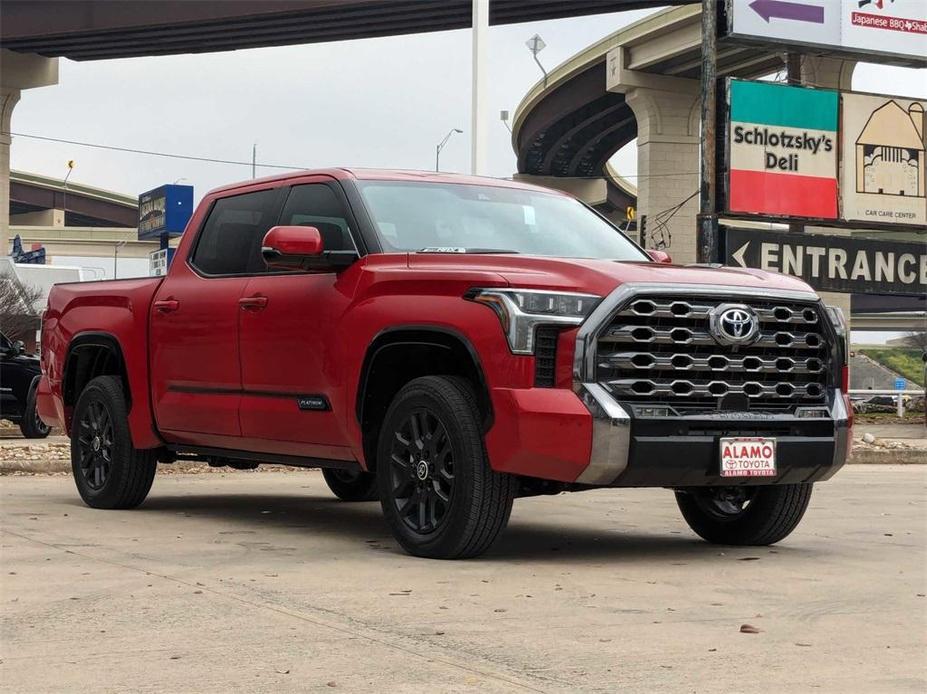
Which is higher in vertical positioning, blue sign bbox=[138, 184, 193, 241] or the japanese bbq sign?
blue sign bbox=[138, 184, 193, 241]

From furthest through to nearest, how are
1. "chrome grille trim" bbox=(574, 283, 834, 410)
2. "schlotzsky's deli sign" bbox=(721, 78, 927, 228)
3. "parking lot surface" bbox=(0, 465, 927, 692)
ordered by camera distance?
"schlotzsky's deli sign" bbox=(721, 78, 927, 228) < "chrome grille trim" bbox=(574, 283, 834, 410) < "parking lot surface" bbox=(0, 465, 927, 692)

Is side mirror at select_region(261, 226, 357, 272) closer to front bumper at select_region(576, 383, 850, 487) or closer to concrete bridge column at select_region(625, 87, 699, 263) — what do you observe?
front bumper at select_region(576, 383, 850, 487)

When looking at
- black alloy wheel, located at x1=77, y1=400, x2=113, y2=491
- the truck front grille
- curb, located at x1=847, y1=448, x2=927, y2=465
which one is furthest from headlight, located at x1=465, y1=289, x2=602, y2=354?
curb, located at x1=847, y1=448, x2=927, y2=465

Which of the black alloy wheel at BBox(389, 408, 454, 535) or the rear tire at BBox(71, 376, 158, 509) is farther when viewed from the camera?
the rear tire at BBox(71, 376, 158, 509)

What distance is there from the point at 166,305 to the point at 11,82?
1857 inches

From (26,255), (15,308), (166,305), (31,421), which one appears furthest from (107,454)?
(26,255)

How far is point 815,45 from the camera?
105 ft

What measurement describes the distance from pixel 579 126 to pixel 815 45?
133ft

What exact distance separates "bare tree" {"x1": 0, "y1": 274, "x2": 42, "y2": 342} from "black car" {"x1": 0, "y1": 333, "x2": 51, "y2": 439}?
2970 centimetres

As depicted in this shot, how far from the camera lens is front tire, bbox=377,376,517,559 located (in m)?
7.41

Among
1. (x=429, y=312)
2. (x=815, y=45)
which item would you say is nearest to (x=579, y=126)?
(x=815, y=45)

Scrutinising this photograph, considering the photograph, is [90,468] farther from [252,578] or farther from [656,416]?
[656,416]

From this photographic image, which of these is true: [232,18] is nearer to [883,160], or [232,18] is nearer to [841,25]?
[841,25]

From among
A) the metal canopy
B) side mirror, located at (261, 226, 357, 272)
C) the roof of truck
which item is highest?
the metal canopy
